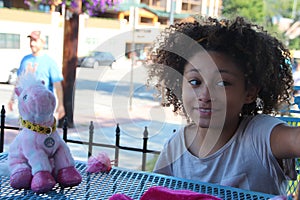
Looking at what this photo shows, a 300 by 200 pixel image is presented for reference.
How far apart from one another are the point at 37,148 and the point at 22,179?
73 millimetres

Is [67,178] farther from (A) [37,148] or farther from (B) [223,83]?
(B) [223,83]

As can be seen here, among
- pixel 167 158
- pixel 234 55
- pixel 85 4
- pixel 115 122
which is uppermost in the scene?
pixel 85 4

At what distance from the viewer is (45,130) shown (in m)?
0.85

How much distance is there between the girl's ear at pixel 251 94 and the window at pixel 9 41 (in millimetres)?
9948

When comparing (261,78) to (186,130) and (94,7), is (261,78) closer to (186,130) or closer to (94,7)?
(186,130)

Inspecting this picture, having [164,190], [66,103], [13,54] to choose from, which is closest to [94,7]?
[66,103]

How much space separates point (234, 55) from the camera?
1.07m

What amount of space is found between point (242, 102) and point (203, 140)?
0.16 m

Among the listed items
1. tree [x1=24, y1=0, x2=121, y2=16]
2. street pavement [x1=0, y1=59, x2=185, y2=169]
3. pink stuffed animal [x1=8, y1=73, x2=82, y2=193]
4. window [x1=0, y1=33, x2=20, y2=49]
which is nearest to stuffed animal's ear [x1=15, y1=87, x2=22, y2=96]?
pink stuffed animal [x1=8, y1=73, x2=82, y2=193]

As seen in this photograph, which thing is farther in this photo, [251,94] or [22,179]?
[251,94]

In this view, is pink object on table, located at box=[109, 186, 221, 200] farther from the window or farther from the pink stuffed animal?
the window

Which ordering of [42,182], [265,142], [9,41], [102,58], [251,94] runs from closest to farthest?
[42,182], [265,142], [251,94], [102,58], [9,41]

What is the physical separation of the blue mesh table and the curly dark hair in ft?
1.12

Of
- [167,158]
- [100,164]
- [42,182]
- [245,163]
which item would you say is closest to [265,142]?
[245,163]
